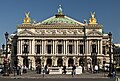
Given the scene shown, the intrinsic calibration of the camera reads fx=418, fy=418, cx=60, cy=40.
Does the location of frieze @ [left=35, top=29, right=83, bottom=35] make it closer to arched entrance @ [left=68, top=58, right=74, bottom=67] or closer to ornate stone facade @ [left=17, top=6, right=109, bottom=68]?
ornate stone facade @ [left=17, top=6, right=109, bottom=68]

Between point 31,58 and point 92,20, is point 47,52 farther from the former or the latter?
point 92,20

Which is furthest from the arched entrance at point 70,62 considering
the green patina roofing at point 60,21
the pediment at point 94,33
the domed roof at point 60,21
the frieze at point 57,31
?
the green patina roofing at point 60,21

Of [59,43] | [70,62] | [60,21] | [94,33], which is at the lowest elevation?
[70,62]

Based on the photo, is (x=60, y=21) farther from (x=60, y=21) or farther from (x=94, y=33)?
(x=94, y=33)

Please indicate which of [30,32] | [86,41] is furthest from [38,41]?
[86,41]

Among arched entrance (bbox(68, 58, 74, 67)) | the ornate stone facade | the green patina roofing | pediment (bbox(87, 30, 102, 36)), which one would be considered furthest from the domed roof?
arched entrance (bbox(68, 58, 74, 67))

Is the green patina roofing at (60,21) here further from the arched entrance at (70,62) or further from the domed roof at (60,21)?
the arched entrance at (70,62)

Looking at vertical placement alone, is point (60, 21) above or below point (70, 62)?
above

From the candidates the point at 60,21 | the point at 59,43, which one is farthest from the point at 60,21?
the point at 59,43

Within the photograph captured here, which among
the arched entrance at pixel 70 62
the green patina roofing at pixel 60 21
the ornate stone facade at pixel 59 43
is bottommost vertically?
the arched entrance at pixel 70 62

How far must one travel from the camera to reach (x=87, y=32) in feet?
486

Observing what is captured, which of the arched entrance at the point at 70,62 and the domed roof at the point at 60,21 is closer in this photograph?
the arched entrance at the point at 70,62

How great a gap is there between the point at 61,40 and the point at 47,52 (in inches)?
258

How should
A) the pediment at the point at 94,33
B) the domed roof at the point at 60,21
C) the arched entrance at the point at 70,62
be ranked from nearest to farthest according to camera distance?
the pediment at the point at 94,33 → the arched entrance at the point at 70,62 → the domed roof at the point at 60,21
